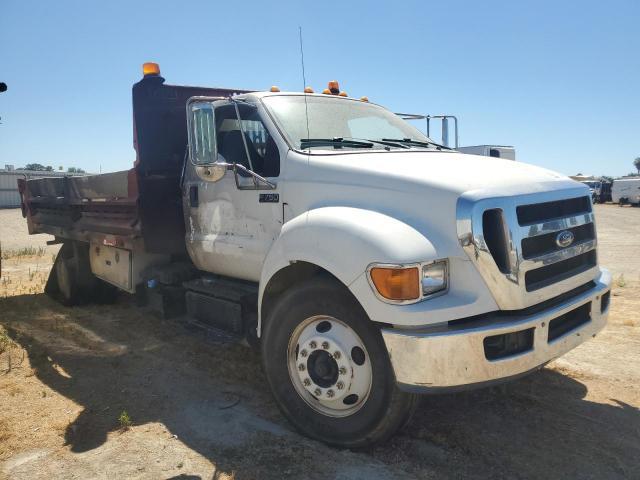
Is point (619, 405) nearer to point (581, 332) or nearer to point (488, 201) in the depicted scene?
point (581, 332)

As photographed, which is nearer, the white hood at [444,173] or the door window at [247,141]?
Result: the white hood at [444,173]

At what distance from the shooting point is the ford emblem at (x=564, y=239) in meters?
3.07

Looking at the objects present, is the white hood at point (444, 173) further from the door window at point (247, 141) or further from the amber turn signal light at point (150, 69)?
the amber turn signal light at point (150, 69)

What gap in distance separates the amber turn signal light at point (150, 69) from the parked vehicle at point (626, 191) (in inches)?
1505

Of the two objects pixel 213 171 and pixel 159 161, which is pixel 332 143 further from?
pixel 159 161

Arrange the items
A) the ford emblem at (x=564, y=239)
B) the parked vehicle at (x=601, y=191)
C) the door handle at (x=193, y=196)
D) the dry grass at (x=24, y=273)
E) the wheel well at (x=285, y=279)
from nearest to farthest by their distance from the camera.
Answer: the ford emblem at (x=564, y=239) < the wheel well at (x=285, y=279) < the door handle at (x=193, y=196) < the dry grass at (x=24, y=273) < the parked vehicle at (x=601, y=191)

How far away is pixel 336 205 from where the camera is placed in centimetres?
326

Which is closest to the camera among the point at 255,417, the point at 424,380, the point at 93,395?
the point at 424,380

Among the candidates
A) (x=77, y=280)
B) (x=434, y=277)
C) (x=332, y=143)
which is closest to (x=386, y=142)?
(x=332, y=143)

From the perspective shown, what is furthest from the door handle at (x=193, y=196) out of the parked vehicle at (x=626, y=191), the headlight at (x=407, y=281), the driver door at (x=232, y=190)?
the parked vehicle at (x=626, y=191)

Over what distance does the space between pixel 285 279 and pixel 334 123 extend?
137cm

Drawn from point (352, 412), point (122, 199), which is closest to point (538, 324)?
point (352, 412)

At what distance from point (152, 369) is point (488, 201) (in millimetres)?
3261

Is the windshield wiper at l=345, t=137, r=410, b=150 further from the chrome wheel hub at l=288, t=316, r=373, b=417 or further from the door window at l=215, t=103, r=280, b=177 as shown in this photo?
the chrome wheel hub at l=288, t=316, r=373, b=417
